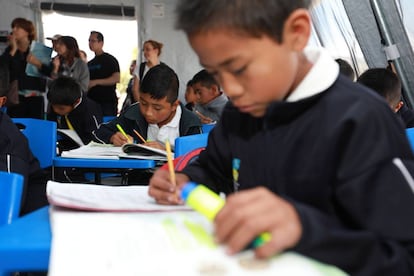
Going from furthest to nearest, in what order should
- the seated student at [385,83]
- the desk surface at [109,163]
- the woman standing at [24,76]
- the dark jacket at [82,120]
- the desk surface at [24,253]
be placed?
the woman standing at [24,76] < the dark jacket at [82,120] < the seated student at [385,83] < the desk surface at [109,163] < the desk surface at [24,253]

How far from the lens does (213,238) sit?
0.62 meters

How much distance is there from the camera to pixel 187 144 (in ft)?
5.90

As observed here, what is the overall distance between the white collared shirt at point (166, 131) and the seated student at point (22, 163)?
2.46ft

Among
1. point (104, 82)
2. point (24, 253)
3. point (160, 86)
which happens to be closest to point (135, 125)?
point (160, 86)

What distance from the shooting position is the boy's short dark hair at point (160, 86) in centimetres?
261

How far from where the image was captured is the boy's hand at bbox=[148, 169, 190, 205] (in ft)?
2.76

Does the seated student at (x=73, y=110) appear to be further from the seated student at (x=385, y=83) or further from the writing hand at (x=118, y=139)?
the seated student at (x=385, y=83)

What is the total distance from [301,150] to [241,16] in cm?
19

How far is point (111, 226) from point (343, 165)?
0.31 m

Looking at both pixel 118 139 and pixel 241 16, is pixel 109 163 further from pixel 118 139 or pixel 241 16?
pixel 241 16

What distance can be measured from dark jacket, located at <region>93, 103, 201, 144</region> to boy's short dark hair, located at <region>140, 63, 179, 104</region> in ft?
0.37

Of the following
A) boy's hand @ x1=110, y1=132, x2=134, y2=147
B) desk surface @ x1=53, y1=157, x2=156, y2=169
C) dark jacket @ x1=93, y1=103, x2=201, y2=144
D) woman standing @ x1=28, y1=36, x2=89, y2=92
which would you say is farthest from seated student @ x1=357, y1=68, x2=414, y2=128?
woman standing @ x1=28, y1=36, x2=89, y2=92

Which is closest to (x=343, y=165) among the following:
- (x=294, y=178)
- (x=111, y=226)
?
(x=294, y=178)

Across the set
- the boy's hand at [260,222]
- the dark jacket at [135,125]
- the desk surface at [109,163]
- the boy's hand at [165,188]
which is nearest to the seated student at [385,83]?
the dark jacket at [135,125]
